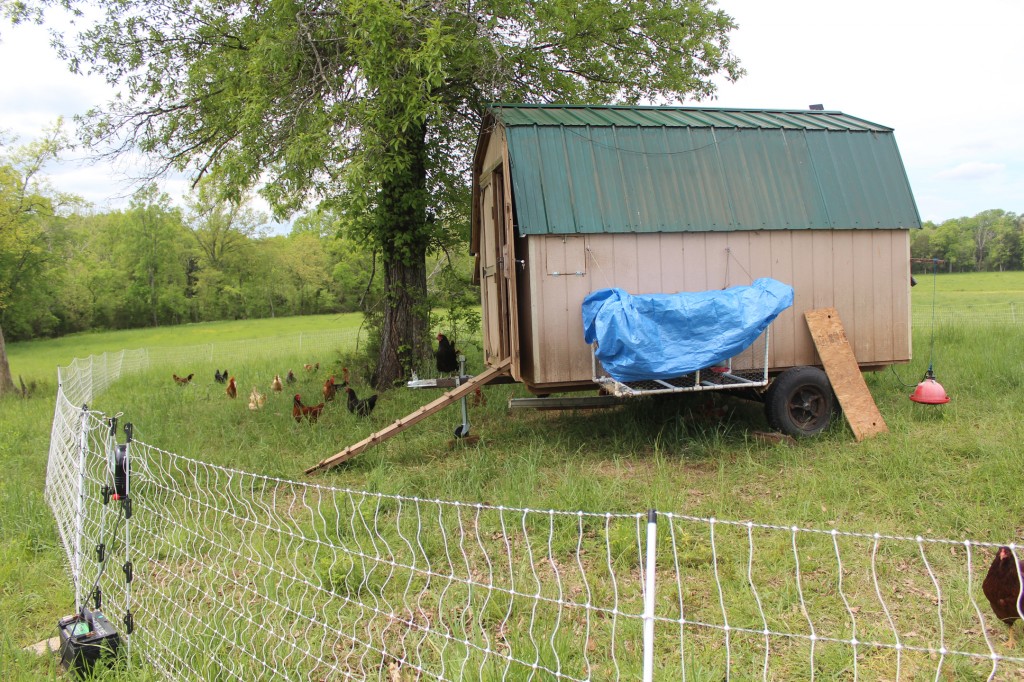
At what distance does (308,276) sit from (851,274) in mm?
50540

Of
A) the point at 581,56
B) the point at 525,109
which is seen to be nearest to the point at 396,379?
the point at 525,109

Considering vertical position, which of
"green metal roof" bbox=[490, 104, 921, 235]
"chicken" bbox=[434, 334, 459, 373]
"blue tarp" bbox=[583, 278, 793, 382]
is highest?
"green metal roof" bbox=[490, 104, 921, 235]

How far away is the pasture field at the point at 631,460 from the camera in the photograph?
487 centimetres

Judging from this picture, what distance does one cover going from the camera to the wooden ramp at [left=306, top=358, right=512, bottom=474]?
6.61 m

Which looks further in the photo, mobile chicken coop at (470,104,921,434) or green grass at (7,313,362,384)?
green grass at (7,313,362,384)

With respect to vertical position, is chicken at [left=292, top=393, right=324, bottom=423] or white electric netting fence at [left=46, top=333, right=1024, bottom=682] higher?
chicken at [left=292, top=393, right=324, bottom=423]

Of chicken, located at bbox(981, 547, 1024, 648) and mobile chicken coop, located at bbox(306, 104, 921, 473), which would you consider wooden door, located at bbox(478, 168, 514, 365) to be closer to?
mobile chicken coop, located at bbox(306, 104, 921, 473)

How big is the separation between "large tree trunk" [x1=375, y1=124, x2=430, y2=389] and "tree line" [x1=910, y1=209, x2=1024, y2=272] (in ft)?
141

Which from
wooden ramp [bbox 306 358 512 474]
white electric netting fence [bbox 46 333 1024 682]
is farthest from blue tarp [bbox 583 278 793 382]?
white electric netting fence [bbox 46 333 1024 682]

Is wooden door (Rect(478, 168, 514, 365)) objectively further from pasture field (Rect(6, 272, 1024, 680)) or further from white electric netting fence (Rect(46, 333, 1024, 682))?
white electric netting fence (Rect(46, 333, 1024, 682))

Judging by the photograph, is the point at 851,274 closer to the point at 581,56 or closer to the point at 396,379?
the point at 581,56

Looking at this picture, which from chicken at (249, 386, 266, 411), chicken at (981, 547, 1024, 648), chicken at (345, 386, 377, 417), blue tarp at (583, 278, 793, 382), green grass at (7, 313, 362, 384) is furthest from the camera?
green grass at (7, 313, 362, 384)

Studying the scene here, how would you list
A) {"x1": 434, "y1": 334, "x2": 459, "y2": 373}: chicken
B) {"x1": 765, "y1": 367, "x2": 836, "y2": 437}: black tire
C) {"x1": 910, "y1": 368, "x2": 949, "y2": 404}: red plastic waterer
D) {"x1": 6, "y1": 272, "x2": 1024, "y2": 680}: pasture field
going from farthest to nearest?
{"x1": 434, "y1": 334, "x2": 459, "y2": 373}: chicken < {"x1": 765, "y1": 367, "x2": 836, "y2": 437}: black tire < {"x1": 910, "y1": 368, "x2": 949, "y2": 404}: red plastic waterer < {"x1": 6, "y1": 272, "x2": 1024, "y2": 680}: pasture field

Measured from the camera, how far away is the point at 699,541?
4.65m
